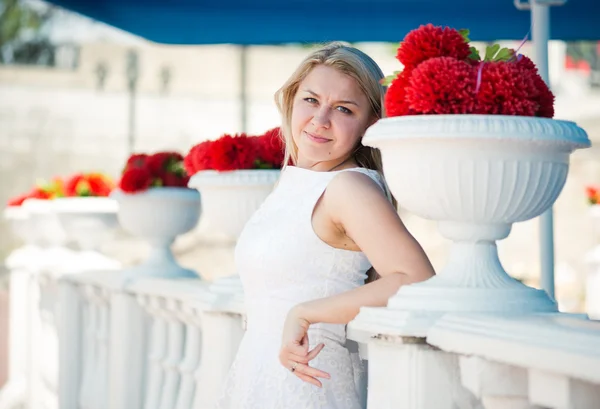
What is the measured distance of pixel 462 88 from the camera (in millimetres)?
1404

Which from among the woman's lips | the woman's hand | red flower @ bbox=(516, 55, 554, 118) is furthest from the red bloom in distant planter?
red flower @ bbox=(516, 55, 554, 118)

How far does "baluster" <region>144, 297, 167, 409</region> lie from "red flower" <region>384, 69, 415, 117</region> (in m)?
1.82

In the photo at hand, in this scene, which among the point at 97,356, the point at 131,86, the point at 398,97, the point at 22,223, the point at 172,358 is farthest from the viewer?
the point at 131,86

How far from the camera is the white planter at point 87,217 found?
4.56 metres

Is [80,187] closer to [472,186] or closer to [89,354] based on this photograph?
[89,354]

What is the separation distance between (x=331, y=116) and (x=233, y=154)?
683 millimetres

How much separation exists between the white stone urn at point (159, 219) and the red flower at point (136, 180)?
24 mm

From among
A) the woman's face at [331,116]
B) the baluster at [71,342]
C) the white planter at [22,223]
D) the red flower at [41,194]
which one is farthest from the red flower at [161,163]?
the white planter at [22,223]

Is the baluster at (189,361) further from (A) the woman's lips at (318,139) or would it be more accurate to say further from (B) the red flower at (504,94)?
(B) the red flower at (504,94)

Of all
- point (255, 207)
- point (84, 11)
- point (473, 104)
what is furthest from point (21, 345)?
point (473, 104)

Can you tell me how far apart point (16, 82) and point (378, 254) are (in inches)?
526

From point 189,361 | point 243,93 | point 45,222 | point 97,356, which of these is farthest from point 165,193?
point 243,93

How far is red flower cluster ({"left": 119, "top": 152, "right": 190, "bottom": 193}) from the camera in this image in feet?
11.1

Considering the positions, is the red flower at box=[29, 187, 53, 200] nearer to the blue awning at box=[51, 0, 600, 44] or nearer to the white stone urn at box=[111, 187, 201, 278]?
the blue awning at box=[51, 0, 600, 44]
